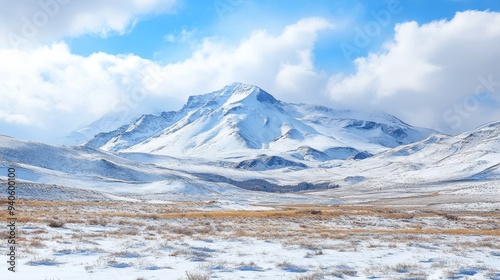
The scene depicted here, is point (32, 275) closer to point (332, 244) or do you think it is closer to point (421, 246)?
point (332, 244)

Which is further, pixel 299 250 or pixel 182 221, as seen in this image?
pixel 182 221

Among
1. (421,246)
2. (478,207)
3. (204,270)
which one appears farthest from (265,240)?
(478,207)

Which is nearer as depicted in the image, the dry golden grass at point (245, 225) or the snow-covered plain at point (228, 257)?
A: the snow-covered plain at point (228, 257)

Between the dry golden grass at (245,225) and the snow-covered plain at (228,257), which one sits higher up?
the dry golden grass at (245,225)

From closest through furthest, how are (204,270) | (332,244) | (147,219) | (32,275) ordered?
(32,275) < (204,270) < (332,244) < (147,219)

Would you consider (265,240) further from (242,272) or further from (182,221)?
(182,221)

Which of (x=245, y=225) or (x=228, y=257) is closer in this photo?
(x=228, y=257)

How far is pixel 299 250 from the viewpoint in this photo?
904 inches

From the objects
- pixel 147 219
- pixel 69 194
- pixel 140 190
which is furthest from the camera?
pixel 140 190

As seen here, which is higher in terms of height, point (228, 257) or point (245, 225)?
point (245, 225)

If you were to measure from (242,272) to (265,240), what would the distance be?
10.0 m

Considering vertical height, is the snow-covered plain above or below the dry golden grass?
below

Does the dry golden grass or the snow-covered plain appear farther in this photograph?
the dry golden grass

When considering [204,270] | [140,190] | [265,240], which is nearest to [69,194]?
[140,190]
